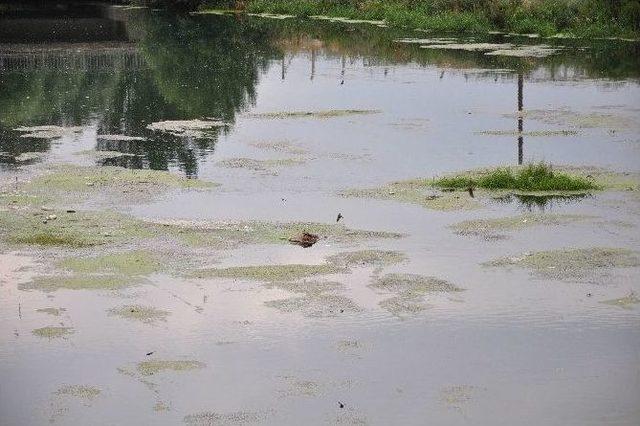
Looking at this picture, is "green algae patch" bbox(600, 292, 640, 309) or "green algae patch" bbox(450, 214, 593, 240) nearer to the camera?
"green algae patch" bbox(600, 292, 640, 309)

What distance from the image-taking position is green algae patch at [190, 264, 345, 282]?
12.6 meters

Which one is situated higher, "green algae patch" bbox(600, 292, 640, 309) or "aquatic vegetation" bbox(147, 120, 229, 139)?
"aquatic vegetation" bbox(147, 120, 229, 139)

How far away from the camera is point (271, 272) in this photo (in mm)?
12727

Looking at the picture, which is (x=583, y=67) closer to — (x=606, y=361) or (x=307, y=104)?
(x=307, y=104)

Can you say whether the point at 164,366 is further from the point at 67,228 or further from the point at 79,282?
the point at 67,228

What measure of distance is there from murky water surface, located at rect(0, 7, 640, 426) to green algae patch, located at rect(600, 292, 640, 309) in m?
0.05

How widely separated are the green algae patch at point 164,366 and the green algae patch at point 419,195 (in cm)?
→ 608

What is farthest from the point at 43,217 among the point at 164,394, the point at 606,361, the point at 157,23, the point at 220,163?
the point at 157,23

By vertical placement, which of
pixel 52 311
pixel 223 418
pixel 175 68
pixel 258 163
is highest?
pixel 175 68

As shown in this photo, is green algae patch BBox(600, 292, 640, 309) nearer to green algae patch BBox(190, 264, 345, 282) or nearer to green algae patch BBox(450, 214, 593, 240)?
green algae patch BBox(450, 214, 593, 240)

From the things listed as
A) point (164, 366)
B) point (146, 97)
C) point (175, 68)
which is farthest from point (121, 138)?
point (175, 68)

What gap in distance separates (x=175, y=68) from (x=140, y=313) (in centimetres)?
2209

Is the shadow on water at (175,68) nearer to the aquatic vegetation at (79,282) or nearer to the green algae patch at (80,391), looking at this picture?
the aquatic vegetation at (79,282)

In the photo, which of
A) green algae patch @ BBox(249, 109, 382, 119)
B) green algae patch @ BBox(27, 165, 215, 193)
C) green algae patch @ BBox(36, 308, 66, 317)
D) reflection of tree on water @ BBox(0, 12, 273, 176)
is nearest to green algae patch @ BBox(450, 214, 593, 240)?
green algae patch @ BBox(27, 165, 215, 193)
